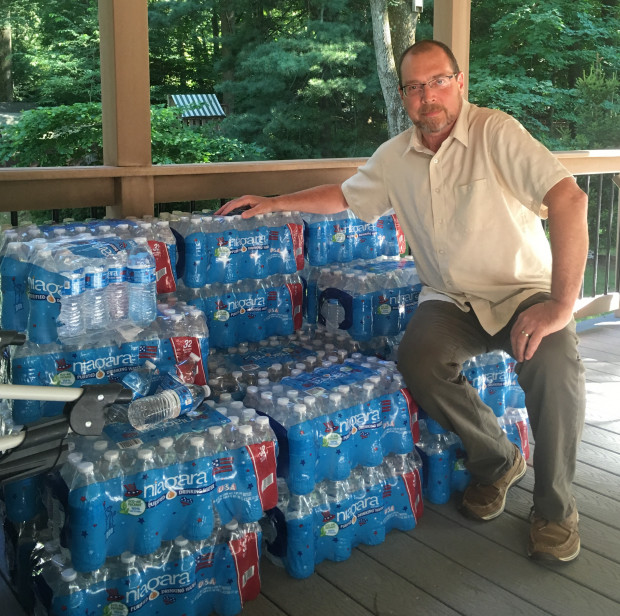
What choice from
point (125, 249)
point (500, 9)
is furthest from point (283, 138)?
point (125, 249)

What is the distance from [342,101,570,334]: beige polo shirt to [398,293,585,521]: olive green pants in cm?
8

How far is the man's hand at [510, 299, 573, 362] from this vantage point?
2785 millimetres

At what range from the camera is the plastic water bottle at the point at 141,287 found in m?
2.72

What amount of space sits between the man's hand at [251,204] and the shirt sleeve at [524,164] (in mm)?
939

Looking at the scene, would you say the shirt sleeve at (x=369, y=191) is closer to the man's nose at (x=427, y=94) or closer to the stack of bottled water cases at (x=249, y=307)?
the man's nose at (x=427, y=94)

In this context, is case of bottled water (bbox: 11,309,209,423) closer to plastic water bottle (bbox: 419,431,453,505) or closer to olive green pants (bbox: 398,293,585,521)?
olive green pants (bbox: 398,293,585,521)

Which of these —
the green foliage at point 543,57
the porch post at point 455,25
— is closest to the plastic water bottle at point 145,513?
the porch post at point 455,25

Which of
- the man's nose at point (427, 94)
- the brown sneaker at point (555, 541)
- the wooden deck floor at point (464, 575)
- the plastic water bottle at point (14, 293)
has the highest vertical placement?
the man's nose at point (427, 94)

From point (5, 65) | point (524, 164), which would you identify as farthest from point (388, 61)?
point (524, 164)

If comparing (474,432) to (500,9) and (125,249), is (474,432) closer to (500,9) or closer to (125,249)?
(125,249)

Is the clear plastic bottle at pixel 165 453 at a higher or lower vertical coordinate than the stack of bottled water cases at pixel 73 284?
lower

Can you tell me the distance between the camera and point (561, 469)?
2859 millimetres

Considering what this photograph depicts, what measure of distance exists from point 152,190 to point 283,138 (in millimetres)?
13309

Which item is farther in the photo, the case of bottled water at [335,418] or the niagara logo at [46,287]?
the case of bottled water at [335,418]
